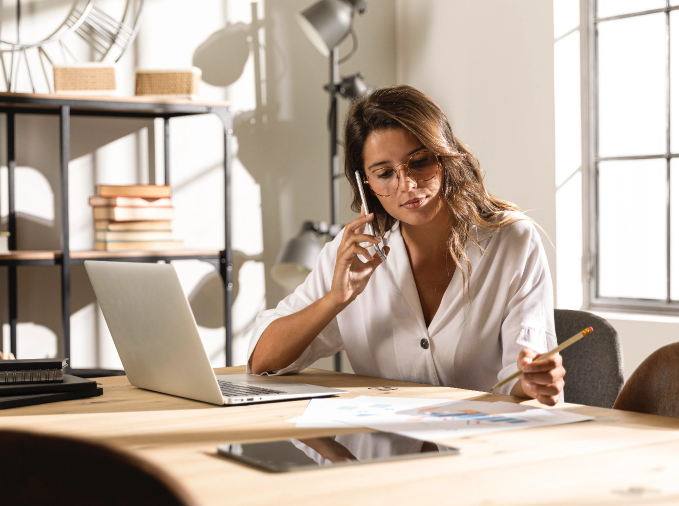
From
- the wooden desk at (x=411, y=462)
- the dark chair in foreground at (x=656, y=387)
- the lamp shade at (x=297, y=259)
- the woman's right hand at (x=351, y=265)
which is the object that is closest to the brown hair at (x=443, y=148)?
the woman's right hand at (x=351, y=265)

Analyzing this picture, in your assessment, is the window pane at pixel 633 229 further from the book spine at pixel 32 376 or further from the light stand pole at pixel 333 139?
the book spine at pixel 32 376

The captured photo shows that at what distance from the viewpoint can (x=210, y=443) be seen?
3.28 ft

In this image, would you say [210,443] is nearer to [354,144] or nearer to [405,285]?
[405,285]

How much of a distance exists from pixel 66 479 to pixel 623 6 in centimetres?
278

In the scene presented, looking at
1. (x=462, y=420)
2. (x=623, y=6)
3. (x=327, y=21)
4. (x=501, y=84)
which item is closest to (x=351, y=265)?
(x=462, y=420)

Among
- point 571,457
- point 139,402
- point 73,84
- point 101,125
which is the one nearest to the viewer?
point 571,457

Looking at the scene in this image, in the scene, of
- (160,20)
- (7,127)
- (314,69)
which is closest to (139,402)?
(7,127)

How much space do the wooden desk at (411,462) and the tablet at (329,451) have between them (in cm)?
2

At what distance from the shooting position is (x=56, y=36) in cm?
297

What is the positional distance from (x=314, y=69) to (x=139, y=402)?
8.34 feet

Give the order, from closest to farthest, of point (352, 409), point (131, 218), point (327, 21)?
point (352, 409), point (131, 218), point (327, 21)

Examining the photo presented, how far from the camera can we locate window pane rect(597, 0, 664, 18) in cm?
311

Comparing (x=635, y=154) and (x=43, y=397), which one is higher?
(x=635, y=154)

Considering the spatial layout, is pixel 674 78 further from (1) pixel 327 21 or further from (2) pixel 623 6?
(1) pixel 327 21
